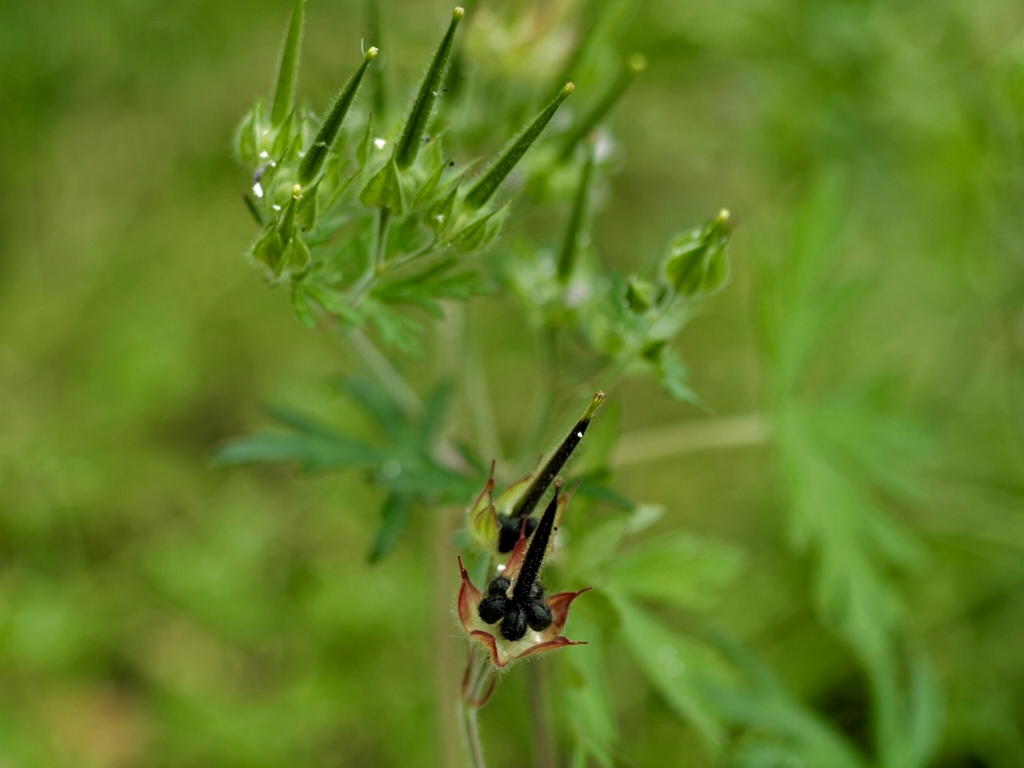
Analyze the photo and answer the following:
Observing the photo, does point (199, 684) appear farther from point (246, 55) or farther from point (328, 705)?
point (246, 55)

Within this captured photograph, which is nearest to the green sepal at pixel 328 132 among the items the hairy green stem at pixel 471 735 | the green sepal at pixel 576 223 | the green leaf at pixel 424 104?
the green leaf at pixel 424 104

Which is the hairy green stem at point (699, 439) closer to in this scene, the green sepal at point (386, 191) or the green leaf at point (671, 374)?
the green leaf at point (671, 374)

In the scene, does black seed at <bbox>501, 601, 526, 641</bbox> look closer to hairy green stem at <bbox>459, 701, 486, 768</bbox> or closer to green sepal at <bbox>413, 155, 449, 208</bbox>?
hairy green stem at <bbox>459, 701, 486, 768</bbox>

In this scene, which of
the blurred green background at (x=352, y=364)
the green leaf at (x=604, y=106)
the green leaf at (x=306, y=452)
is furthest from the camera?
the blurred green background at (x=352, y=364)

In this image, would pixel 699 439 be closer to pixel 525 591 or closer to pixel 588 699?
pixel 588 699

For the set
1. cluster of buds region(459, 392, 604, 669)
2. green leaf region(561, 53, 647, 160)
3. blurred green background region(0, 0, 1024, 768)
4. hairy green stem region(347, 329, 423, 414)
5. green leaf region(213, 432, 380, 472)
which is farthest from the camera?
blurred green background region(0, 0, 1024, 768)

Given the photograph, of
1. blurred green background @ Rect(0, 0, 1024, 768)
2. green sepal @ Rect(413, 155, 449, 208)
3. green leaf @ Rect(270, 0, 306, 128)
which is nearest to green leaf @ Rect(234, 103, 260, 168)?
green leaf @ Rect(270, 0, 306, 128)
